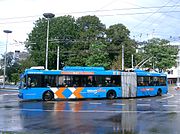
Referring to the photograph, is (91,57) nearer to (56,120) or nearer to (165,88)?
(165,88)

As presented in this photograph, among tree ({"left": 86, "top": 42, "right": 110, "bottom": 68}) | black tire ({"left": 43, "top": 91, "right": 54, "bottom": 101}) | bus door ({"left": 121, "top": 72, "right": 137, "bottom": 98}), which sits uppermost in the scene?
tree ({"left": 86, "top": 42, "right": 110, "bottom": 68})

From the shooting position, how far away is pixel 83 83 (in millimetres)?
29766

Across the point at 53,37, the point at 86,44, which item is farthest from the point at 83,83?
the point at 53,37

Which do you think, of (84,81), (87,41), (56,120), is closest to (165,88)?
(84,81)

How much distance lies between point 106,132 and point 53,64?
58.2 metres

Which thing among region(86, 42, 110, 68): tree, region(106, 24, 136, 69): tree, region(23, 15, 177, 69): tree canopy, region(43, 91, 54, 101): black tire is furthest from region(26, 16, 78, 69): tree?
region(43, 91, 54, 101): black tire

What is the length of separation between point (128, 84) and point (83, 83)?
4872mm

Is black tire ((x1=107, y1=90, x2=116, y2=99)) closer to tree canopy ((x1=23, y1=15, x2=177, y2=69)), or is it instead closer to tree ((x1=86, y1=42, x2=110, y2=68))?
tree canopy ((x1=23, y1=15, x2=177, y2=69))

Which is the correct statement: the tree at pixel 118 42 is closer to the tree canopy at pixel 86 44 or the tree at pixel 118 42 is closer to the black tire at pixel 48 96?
the tree canopy at pixel 86 44

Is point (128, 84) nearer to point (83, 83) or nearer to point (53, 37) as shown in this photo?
point (83, 83)

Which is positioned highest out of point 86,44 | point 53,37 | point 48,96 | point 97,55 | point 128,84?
point 53,37

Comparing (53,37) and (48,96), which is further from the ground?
(53,37)

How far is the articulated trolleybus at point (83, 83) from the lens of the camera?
91.5 feet

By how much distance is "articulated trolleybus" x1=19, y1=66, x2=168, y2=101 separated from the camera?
27875mm
